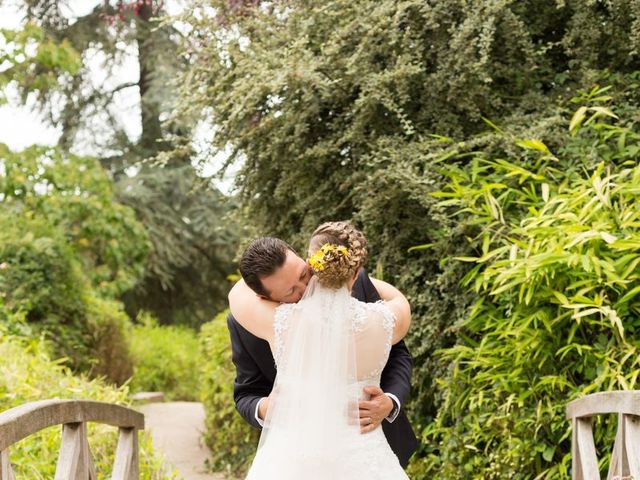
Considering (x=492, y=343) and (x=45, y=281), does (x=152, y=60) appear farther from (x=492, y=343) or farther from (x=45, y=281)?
(x=492, y=343)

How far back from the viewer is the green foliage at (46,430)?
456 cm

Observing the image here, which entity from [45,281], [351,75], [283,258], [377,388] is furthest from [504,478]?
[45,281]

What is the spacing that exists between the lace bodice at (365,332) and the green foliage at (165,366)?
32.9 ft

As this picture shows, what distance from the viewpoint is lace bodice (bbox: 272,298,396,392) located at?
2.89 m

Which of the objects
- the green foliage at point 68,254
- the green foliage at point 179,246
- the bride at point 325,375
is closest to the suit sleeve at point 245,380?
the bride at point 325,375

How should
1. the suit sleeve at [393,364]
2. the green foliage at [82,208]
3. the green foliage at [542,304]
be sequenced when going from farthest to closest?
the green foliage at [82,208]
the green foliage at [542,304]
the suit sleeve at [393,364]


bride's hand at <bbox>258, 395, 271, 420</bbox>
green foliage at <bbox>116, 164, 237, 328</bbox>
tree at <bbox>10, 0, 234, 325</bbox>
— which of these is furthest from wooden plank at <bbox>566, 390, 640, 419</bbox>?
tree at <bbox>10, 0, 234, 325</bbox>

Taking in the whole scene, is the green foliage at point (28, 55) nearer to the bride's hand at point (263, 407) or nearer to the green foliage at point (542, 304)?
the green foliage at point (542, 304)

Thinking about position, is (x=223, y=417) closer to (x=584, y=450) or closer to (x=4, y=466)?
(x=584, y=450)

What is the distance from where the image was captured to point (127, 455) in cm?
396

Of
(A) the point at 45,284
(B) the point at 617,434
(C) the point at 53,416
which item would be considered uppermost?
(A) the point at 45,284

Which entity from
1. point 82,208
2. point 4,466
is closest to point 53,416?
point 4,466

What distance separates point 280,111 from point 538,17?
1.66 meters

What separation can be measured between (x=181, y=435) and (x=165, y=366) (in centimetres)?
491
